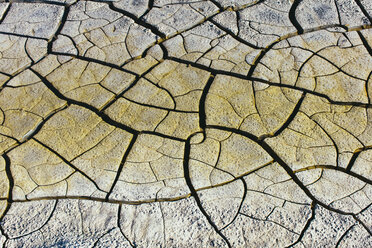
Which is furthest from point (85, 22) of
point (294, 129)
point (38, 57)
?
point (294, 129)

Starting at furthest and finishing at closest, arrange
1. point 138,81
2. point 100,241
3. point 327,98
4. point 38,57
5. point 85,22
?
point 85,22 → point 38,57 → point 138,81 → point 327,98 → point 100,241

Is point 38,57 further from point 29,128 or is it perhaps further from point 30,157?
point 30,157

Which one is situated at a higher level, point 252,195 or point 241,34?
point 241,34

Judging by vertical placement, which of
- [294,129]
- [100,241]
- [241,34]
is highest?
[241,34]

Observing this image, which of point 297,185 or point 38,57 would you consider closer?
point 297,185

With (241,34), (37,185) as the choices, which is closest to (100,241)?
(37,185)

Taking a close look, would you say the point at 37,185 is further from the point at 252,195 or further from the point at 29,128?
the point at 252,195

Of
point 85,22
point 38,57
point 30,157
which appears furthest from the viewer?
point 85,22
